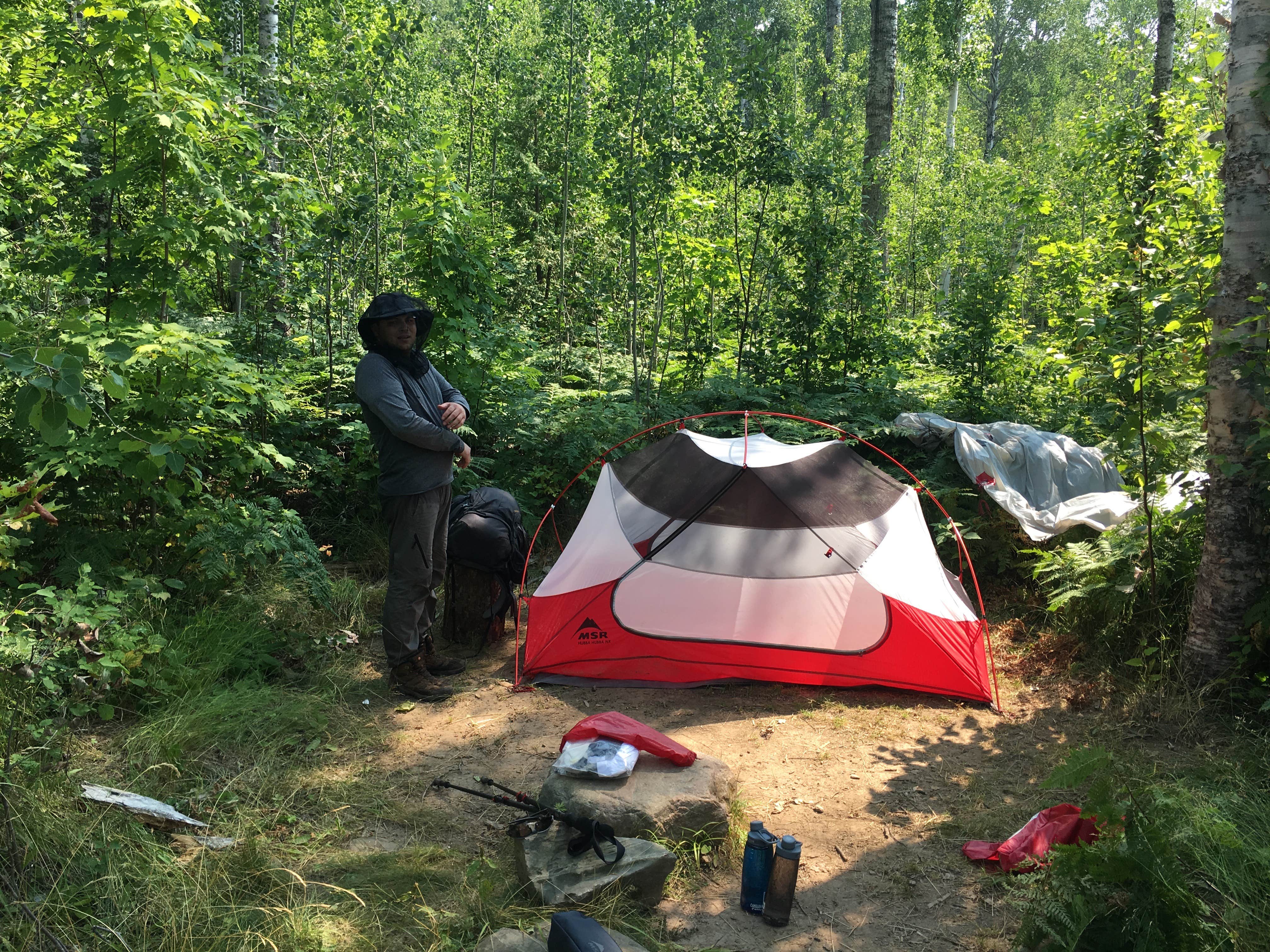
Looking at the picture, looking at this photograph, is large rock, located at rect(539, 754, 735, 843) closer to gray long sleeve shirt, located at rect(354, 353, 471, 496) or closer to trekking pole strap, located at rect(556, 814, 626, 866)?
trekking pole strap, located at rect(556, 814, 626, 866)

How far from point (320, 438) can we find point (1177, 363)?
5.82m

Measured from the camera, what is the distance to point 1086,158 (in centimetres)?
781

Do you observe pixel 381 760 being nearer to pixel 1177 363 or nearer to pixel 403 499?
pixel 403 499

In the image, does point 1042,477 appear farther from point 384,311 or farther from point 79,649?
point 79,649

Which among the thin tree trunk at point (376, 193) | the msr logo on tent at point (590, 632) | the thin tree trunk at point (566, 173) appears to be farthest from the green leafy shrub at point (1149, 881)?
the thin tree trunk at point (566, 173)

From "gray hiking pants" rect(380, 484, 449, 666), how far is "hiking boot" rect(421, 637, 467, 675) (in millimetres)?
185

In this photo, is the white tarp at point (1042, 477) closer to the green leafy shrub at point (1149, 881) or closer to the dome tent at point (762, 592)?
the dome tent at point (762, 592)

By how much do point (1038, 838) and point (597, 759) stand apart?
5.39ft

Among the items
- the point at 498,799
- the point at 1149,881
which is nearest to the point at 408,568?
the point at 498,799

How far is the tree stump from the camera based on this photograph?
5.16 metres

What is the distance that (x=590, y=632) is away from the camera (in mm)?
4910

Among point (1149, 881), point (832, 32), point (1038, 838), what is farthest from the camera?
point (832, 32)

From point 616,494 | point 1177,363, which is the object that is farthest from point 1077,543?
point 616,494

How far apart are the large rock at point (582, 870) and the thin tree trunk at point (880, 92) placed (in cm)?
790
